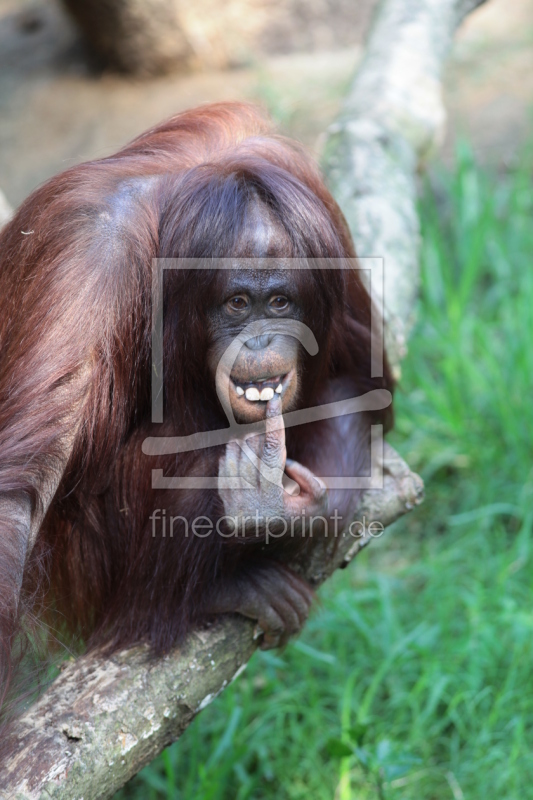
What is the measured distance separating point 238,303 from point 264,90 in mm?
3908

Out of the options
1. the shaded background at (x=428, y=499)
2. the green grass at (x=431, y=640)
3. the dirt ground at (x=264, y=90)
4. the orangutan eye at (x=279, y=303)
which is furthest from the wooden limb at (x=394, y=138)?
the dirt ground at (x=264, y=90)

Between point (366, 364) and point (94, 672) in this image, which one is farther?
point (366, 364)

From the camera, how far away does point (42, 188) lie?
2.06 m

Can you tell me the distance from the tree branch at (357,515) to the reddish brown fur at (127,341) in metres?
0.12

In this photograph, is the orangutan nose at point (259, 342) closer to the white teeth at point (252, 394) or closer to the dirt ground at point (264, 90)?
the white teeth at point (252, 394)

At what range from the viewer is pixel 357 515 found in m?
2.25

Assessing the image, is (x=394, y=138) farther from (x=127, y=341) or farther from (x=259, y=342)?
(x=127, y=341)

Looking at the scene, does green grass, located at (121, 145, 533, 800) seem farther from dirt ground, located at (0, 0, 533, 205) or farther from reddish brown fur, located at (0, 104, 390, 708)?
dirt ground, located at (0, 0, 533, 205)

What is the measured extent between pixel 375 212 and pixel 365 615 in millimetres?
1443

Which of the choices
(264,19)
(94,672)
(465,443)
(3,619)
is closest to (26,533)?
(3,619)

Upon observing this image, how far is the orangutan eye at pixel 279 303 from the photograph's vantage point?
1.95 metres

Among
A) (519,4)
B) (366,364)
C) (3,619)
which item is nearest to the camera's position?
(3,619)

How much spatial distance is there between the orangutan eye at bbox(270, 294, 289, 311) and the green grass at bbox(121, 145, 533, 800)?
3.18ft

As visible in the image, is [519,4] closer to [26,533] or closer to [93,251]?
[93,251]
